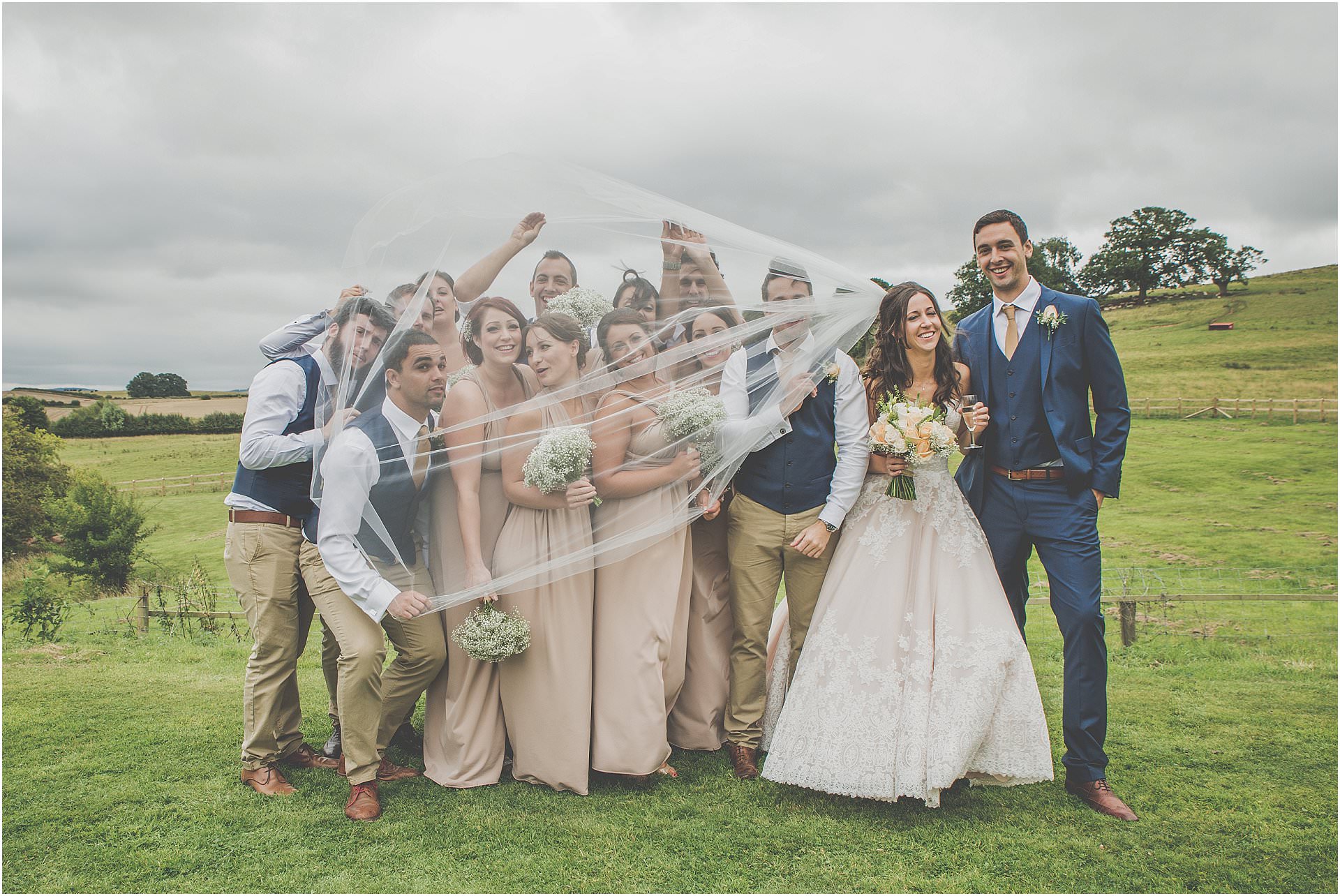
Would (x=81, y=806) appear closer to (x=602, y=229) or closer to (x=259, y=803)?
(x=259, y=803)

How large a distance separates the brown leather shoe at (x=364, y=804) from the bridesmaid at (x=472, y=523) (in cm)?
38

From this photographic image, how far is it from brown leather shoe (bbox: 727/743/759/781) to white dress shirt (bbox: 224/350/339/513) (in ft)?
9.52

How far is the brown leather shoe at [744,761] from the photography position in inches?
181

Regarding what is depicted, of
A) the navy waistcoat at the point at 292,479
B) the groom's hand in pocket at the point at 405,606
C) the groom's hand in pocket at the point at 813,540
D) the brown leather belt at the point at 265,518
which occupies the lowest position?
the groom's hand in pocket at the point at 405,606

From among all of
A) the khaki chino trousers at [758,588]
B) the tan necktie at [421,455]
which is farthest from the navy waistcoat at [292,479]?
the khaki chino trousers at [758,588]

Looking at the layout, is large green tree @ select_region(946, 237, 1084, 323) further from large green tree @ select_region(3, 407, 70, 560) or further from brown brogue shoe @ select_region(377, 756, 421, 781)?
large green tree @ select_region(3, 407, 70, 560)

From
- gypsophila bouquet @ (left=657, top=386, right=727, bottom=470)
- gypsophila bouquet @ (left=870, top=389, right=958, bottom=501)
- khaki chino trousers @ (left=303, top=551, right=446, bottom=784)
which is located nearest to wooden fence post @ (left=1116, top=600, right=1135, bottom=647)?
gypsophila bouquet @ (left=870, top=389, right=958, bottom=501)

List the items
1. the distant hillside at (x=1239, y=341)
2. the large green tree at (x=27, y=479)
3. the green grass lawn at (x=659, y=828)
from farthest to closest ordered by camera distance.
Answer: the distant hillside at (x=1239, y=341) → the large green tree at (x=27, y=479) → the green grass lawn at (x=659, y=828)

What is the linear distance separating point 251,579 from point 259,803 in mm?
1167

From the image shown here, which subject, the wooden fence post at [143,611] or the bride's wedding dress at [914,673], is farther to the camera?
the wooden fence post at [143,611]

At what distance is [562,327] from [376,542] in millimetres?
1435

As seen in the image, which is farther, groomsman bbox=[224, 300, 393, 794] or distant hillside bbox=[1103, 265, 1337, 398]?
distant hillside bbox=[1103, 265, 1337, 398]

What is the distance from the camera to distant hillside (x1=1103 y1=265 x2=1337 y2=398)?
131 feet

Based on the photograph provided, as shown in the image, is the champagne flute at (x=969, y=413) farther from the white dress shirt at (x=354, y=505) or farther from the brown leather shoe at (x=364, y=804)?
the brown leather shoe at (x=364, y=804)
